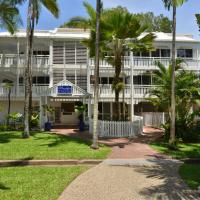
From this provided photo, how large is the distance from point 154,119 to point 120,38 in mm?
11376

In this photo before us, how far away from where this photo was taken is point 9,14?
24.7m

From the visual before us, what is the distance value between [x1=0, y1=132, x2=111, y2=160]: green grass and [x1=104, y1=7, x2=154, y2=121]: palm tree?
18.7ft

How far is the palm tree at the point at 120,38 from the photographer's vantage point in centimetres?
2209

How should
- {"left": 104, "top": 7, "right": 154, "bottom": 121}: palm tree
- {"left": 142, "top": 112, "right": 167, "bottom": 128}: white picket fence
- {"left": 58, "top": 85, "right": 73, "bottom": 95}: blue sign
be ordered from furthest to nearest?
{"left": 142, "top": 112, "right": 167, "bottom": 128}: white picket fence, {"left": 58, "top": 85, "right": 73, "bottom": 95}: blue sign, {"left": 104, "top": 7, "right": 154, "bottom": 121}: palm tree

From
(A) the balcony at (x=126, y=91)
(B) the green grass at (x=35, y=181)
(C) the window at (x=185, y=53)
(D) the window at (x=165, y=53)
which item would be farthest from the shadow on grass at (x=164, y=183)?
(C) the window at (x=185, y=53)

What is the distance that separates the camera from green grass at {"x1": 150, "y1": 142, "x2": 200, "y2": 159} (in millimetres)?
16891

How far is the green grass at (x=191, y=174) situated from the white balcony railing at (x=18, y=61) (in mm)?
21080

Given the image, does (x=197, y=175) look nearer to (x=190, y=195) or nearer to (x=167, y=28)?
(x=190, y=195)

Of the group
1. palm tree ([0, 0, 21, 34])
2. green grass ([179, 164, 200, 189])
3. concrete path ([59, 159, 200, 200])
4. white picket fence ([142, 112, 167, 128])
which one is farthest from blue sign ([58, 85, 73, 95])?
green grass ([179, 164, 200, 189])

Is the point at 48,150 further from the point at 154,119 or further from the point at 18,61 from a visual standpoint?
the point at 18,61

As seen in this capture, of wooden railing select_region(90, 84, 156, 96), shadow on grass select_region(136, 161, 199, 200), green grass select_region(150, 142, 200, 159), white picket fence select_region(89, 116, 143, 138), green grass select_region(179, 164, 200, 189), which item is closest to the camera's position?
shadow on grass select_region(136, 161, 199, 200)

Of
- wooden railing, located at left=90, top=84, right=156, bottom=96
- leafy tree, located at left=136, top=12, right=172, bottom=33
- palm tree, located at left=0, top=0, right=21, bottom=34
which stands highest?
leafy tree, located at left=136, top=12, right=172, bottom=33

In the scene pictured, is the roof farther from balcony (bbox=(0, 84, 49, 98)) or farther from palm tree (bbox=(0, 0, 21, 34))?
palm tree (bbox=(0, 0, 21, 34))

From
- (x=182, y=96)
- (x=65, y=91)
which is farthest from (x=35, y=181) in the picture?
(x=65, y=91)
